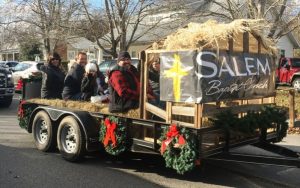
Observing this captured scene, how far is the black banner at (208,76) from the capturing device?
5895 mm

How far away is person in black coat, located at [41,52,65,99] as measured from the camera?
922 centimetres

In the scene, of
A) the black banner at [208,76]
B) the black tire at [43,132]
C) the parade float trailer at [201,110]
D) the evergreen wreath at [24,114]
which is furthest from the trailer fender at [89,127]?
the evergreen wreath at [24,114]

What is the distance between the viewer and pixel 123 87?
7.17 metres

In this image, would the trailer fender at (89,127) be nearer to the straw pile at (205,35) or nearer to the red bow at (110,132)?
the red bow at (110,132)

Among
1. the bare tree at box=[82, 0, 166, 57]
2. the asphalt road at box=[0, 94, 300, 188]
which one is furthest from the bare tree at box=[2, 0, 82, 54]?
the asphalt road at box=[0, 94, 300, 188]

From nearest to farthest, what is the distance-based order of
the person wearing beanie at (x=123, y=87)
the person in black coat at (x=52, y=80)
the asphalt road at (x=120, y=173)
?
1. the asphalt road at (x=120, y=173)
2. the person wearing beanie at (x=123, y=87)
3. the person in black coat at (x=52, y=80)

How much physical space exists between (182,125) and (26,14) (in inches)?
1078

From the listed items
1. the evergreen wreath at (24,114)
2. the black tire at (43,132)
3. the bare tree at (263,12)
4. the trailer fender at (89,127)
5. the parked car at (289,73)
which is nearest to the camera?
the trailer fender at (89,127)

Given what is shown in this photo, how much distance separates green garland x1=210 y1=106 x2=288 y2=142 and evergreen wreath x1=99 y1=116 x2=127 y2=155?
144 centimetres

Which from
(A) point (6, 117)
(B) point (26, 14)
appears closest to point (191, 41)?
(A) point (6, 117)

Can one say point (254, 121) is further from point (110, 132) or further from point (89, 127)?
point (89, 127)

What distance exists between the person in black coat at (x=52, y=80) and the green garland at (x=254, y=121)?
164 inches

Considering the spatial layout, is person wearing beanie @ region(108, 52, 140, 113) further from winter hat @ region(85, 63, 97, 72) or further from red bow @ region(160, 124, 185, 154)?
winter hat @ region(85, 63, 97, 72)

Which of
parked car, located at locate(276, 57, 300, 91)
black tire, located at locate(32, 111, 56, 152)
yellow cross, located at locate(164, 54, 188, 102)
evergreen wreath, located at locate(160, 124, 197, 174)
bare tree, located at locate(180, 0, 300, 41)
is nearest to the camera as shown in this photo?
evergreen wreath, located at locate(160, 124, 197, 174)
